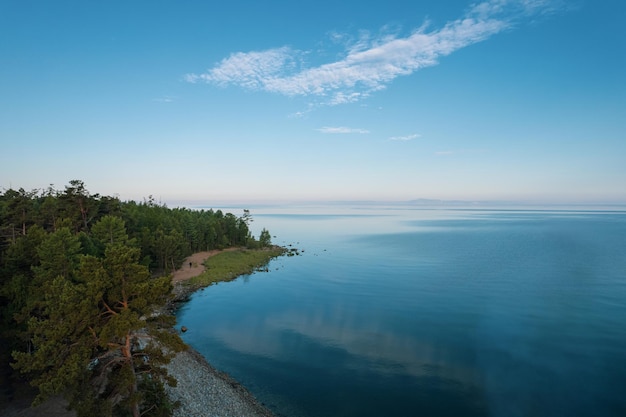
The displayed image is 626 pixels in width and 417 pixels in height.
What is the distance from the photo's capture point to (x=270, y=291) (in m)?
74.6

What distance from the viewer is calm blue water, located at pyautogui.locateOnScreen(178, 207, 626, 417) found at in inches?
1270

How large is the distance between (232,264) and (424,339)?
67030mm

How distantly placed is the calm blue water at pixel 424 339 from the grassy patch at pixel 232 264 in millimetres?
4701

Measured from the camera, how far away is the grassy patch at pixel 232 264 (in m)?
83.1

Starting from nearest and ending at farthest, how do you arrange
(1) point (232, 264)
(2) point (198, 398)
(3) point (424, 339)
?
(2) point (198, 398), (3) point (424, 339), (1) point (232, 264)

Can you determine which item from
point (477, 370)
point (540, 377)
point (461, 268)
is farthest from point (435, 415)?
point (461, 268)

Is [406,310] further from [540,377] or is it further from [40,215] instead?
[40,215]

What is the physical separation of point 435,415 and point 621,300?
56769 millimetres

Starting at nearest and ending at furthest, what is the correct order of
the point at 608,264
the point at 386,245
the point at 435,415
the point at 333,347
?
the point at 435,415 < the point at 333,347 < the point at 608,264 < the point at 386,245

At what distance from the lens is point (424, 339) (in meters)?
45.8

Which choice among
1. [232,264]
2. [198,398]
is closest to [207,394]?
[198,398]

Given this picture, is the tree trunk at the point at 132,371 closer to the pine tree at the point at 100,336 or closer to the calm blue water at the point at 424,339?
the pine tree at the point at 100,336

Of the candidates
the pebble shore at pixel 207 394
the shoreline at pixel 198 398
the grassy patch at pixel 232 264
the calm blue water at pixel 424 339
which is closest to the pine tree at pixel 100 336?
the shoreline at pixel 198 398

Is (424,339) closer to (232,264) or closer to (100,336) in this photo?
(100,336)
